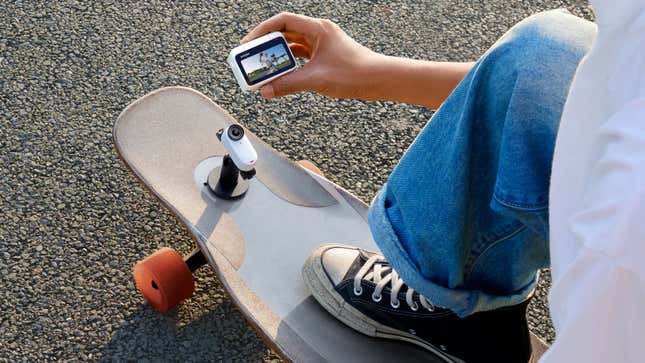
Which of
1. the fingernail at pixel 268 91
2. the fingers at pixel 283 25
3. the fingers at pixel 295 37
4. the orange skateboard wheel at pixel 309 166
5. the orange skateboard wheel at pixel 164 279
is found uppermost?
the fingers at pixel 283 25

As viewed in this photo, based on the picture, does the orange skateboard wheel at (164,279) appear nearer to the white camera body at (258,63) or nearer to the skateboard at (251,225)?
the skateboard at (251,225)

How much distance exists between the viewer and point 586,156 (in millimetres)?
729

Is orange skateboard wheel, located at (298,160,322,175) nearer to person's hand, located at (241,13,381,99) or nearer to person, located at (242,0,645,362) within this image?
person, located at (242,0,645,362)

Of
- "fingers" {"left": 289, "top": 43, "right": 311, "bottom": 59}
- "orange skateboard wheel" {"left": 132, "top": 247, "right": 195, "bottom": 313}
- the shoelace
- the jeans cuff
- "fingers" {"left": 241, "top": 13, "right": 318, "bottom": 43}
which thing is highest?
"fingers" {"left": 241, "top": 13, "right": 318, "bottom": 43}

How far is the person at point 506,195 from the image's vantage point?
0.66m

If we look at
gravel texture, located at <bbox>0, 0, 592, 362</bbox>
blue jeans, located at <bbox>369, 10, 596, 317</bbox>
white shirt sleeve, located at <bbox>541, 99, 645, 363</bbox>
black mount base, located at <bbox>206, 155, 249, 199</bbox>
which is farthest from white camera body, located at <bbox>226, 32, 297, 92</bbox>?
white shirt sleeve, located at <bbox>541, 99, 645, 363</bbox>

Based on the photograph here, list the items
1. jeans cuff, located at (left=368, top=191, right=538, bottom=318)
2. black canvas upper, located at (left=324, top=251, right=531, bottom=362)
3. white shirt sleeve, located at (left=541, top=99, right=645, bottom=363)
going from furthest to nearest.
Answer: black canvas upper, located at (left=324, top=251, right=531, bottom=362) → jeans cuff, located at (left=368, top=191, right=538, bottom=318) → white shirt sleeve, located at (left=541, top=99, right=645, bottom=363)

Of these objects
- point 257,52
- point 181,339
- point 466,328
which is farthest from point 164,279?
point 466,328

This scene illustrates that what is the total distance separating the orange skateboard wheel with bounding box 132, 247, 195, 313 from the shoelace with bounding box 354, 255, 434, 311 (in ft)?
1.06

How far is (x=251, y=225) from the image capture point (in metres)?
1.54

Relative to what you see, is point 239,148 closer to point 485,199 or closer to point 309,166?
point 309,166

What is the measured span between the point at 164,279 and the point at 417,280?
0.52 meters

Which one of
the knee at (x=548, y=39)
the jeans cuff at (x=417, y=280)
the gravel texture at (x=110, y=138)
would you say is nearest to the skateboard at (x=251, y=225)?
the gravel texture at (x=110, y=138)

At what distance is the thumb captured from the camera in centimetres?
128
